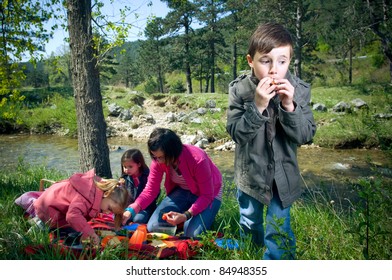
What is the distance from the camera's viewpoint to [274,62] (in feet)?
5.65

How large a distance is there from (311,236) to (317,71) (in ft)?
56.2

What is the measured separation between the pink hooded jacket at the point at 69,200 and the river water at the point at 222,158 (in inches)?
130

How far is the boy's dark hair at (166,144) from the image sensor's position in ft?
8.65

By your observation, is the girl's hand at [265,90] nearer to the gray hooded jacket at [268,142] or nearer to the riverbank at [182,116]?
the gray hooded jacket at [268,142]

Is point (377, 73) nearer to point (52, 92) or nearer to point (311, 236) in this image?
point (311, 236)

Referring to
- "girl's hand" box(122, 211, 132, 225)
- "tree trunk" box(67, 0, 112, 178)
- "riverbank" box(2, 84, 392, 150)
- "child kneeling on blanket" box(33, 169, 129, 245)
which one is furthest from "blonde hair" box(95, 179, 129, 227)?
"riverbank" box(2, 84, 392, 150)

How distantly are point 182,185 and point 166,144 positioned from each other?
650 mm

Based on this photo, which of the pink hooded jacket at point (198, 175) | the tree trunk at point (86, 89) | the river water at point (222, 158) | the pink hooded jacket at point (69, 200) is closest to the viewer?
the pink hooded jacket at point (69, 200)

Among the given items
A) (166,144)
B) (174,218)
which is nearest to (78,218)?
(174,218)

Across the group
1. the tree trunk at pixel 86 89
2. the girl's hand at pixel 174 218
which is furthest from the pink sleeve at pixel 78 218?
the tree trunk at pixel 86 89

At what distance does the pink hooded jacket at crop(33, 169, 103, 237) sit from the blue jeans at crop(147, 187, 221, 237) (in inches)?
24.0

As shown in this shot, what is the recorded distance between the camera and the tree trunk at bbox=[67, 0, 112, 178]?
3.70 m

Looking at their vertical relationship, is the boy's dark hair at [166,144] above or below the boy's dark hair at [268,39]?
below

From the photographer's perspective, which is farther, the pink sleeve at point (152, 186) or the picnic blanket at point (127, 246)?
the pink sleeve at point (152, 186)
